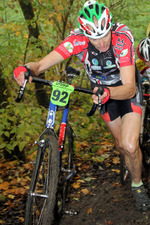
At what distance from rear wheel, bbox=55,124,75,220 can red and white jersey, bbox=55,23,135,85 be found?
86 centimetres

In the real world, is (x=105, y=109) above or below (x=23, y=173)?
above

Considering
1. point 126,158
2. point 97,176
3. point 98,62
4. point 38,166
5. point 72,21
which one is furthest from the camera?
point 72,21

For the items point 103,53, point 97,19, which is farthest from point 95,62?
point 97,19

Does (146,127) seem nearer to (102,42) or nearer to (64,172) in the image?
(64,172)

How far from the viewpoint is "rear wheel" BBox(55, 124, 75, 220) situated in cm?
325

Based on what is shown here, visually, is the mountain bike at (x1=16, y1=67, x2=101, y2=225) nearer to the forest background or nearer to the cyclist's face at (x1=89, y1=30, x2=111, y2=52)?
the cyclist's face at (x1=89, y1=30, x2=111, y2=52)

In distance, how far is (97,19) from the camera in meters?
2.87

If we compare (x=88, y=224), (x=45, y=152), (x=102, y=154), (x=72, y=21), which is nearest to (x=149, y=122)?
(x=102, y=154)

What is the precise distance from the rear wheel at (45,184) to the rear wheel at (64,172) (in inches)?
17.9

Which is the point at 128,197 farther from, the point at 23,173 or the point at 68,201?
the point at 23,173

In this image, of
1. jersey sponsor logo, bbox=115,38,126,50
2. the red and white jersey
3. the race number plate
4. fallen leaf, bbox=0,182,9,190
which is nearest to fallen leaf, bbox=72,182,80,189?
fallen leaf, bbox=0,182,9,190

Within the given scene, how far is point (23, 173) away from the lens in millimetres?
4648

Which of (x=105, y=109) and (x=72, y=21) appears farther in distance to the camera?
(x=72, y=21)

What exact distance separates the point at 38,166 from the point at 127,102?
1.54m
